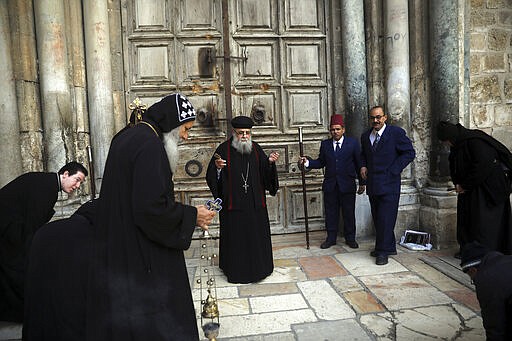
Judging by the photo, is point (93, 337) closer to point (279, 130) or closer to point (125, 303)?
point (125, 303)

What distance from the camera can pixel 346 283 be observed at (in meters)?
4.03

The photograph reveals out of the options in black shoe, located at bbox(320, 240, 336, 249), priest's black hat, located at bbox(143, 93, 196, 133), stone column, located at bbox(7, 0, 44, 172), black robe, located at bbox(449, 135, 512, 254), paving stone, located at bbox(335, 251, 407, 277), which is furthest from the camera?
black shoe, located at bbox(320, 240, 336, 249)

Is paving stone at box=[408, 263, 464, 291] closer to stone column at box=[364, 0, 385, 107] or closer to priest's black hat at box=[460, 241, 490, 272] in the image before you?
priest's black hat at box=[460, 241, 490, 272]

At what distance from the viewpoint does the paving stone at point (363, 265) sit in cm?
434

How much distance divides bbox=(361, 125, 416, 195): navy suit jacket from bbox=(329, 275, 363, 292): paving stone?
1.14 metres

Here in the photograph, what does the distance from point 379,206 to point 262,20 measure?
10.5 ft

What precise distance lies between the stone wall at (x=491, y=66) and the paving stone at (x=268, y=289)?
363 cm

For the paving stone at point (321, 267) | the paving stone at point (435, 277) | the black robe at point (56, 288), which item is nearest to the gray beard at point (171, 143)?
the black robe at point (56, 288)

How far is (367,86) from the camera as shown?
5766 millimetres

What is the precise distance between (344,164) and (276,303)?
2286 mm

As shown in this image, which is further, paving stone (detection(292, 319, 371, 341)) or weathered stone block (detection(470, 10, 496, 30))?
weathered stone block (detection(470, 10, 496, 30))

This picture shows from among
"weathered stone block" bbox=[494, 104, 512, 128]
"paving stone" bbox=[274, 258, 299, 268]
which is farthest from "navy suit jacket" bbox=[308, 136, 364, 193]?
"weathered stone block" bbox=[494, 104, 512, 128]

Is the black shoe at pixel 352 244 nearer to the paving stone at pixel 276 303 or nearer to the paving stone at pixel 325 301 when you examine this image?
the paving stone at pixel 325 301

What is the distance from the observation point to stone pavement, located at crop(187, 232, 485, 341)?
9.91ft
